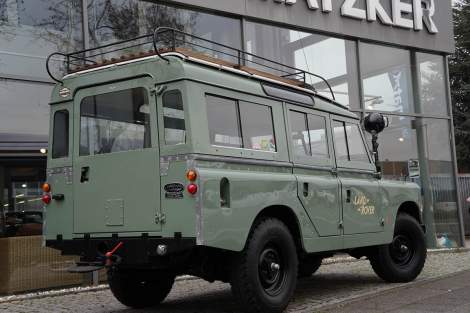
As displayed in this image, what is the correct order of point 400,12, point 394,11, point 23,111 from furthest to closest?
point 400,12
point 394,11
point 23,111

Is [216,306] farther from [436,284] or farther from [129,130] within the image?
[436,284]

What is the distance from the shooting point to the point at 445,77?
622 inches

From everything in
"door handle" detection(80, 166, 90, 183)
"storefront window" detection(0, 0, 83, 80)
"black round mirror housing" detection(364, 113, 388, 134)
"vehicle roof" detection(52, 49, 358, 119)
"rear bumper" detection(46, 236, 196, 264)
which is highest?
"storefront window" detection(0, 0, 83, 80)

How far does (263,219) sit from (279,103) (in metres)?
1.39

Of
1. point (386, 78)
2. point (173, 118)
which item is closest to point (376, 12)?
point (386, 78)

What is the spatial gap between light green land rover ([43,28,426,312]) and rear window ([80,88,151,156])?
0.04ft

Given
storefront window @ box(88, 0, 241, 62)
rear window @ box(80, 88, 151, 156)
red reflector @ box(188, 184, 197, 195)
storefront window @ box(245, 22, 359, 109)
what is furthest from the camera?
storefront window @ box(245, 22, 359, 109)

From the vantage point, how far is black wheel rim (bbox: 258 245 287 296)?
6312 millimetres

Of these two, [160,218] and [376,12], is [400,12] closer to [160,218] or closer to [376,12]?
[376,12]

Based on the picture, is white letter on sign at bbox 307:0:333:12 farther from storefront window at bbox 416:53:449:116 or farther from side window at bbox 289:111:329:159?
side window at bbox 289:111:329:159

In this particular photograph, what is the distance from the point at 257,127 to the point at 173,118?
1.04m

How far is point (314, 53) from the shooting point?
13383 millimetres

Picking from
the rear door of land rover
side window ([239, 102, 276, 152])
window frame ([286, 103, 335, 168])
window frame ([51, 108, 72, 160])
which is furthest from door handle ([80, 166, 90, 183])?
window frame ([286, 103, 335, 168])

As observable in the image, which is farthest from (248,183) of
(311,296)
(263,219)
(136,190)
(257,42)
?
(257,42)
